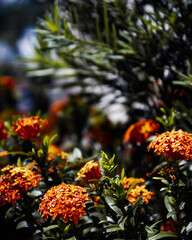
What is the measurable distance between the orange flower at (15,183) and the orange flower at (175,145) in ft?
0.97

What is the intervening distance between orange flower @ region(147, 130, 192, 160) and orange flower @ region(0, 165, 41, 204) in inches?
11.6

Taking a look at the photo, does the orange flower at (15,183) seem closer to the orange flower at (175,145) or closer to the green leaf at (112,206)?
the green leaf at (112,206)

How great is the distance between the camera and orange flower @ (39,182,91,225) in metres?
0.51

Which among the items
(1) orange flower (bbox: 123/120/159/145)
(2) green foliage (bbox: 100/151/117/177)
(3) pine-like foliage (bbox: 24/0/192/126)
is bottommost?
(1) orange flower (bbox: 123/120/159/145)

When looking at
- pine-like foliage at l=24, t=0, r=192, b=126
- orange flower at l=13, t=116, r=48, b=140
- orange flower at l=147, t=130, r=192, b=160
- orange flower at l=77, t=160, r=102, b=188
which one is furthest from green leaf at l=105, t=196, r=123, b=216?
pine-like foliage at l=24, t=0, r=192, b=126

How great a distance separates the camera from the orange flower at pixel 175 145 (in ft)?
1.76

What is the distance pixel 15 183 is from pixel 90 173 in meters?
0.17

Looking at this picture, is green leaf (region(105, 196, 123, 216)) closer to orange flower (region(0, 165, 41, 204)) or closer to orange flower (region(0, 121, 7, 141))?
orange flower (region(0, 165, 41, 204))

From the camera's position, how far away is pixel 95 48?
2.96ft

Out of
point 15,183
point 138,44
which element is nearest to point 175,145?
point 15,183

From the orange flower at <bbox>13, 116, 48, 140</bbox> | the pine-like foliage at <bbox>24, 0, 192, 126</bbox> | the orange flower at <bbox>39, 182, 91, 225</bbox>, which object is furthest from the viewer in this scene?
the pine-like foliage at <bbox>24, 0, 192, 126</bbox>

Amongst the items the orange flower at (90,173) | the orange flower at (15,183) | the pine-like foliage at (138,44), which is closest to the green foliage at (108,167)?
the orange flower at (90,173)

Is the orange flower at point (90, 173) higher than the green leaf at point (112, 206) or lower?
higher

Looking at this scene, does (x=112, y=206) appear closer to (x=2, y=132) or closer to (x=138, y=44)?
(x=2, y=132)
